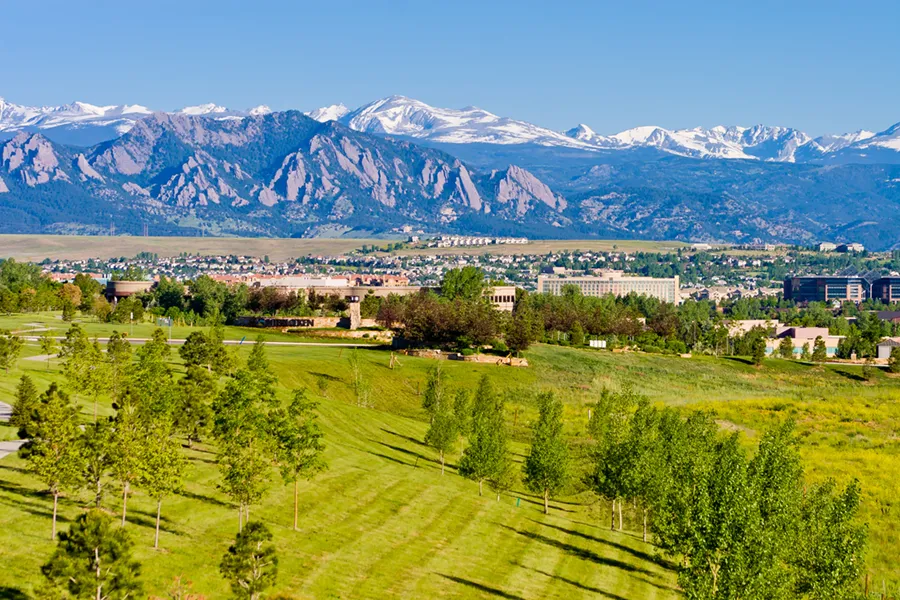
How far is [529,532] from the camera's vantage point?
70625 millimetres

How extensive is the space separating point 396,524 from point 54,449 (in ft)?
65.0

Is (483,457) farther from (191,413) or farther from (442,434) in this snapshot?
(191,413)

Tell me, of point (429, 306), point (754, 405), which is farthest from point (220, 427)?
point (429, 306)

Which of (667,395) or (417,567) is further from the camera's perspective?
(667,395)

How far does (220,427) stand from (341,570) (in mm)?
11490

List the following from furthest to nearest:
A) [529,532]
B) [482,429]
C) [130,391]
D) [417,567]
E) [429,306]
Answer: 1. [429,306]
2. [482,429]
3. [529,532]
4. [130,391]
5. [417,567]

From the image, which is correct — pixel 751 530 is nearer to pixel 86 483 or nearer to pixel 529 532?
pixel 529 532

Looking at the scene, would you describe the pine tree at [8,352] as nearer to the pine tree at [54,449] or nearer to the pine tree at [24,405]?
the pine tree at [24,405]

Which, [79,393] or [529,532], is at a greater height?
[79,393]

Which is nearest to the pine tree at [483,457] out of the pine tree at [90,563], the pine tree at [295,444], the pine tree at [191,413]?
the pine tree at [191,413]

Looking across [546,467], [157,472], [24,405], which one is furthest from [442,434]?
[157,472]

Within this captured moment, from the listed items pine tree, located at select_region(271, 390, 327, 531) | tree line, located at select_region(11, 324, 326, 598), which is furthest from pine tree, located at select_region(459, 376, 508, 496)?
pine tree, located at select_region(271, 390, 327, 531)

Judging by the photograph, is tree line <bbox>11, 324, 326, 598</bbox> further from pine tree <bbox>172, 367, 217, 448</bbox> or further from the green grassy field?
the green grassy field

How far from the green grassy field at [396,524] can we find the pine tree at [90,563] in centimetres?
537
